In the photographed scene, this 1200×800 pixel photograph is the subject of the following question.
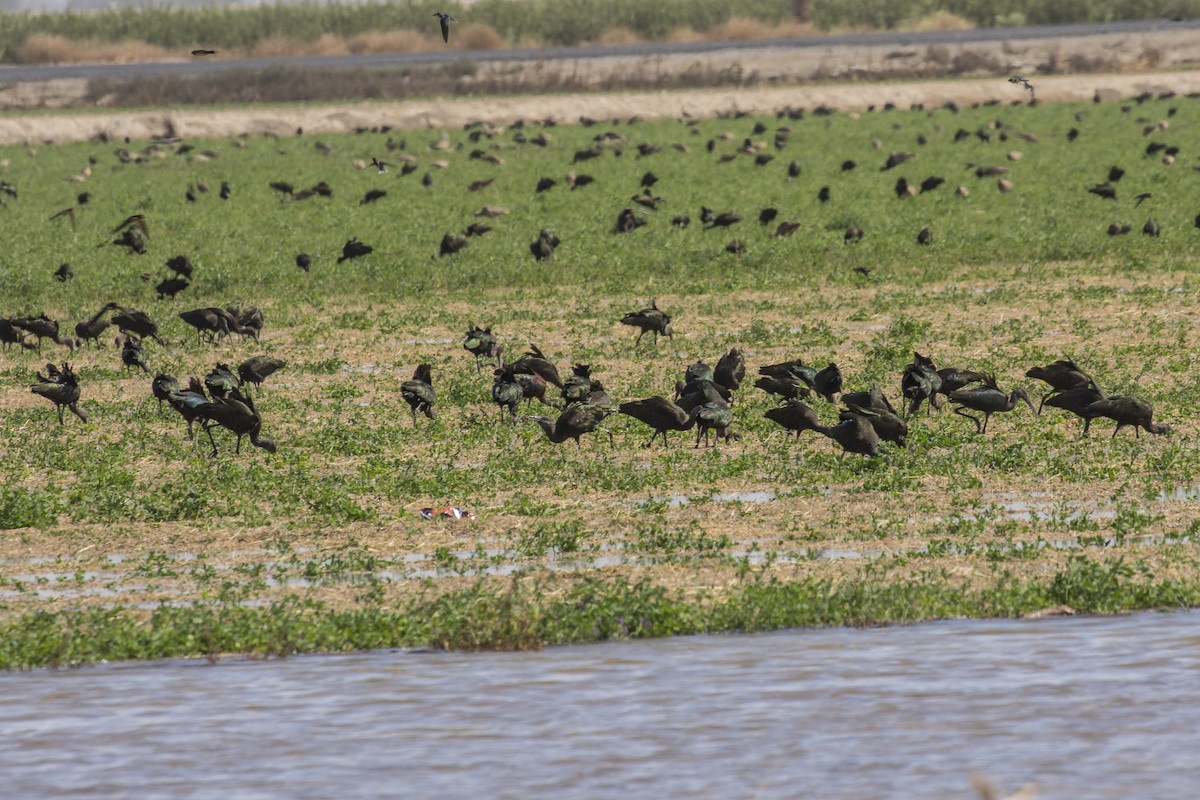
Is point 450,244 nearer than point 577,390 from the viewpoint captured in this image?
No

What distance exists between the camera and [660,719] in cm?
922

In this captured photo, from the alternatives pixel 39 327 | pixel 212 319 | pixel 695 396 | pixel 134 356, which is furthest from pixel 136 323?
pixel 695 396

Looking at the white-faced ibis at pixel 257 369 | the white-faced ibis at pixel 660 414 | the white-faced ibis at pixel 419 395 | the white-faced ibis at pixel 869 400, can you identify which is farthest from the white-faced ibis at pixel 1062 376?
the white-faced ibis at pixel 257 369

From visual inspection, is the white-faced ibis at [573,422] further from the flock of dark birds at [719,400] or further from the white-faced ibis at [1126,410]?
the white-faced ibis at [1126,410]

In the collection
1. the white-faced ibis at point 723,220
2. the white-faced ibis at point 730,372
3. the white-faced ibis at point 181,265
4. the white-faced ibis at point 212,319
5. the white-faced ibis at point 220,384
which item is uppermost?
the white-faced ibis at point 220,384

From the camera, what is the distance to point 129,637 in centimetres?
1062

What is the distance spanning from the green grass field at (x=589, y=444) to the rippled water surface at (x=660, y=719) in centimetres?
42

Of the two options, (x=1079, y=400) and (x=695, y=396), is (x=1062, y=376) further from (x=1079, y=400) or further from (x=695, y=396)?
(x=695, y=396)

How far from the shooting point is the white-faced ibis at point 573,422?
15.5 meters

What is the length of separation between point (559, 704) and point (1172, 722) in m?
3.01

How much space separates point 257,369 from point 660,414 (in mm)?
5216

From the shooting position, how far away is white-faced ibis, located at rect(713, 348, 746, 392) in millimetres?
17391

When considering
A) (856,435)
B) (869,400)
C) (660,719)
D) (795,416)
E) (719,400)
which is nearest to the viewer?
(660,719)

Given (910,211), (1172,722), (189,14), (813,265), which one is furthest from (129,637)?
(189,14)
